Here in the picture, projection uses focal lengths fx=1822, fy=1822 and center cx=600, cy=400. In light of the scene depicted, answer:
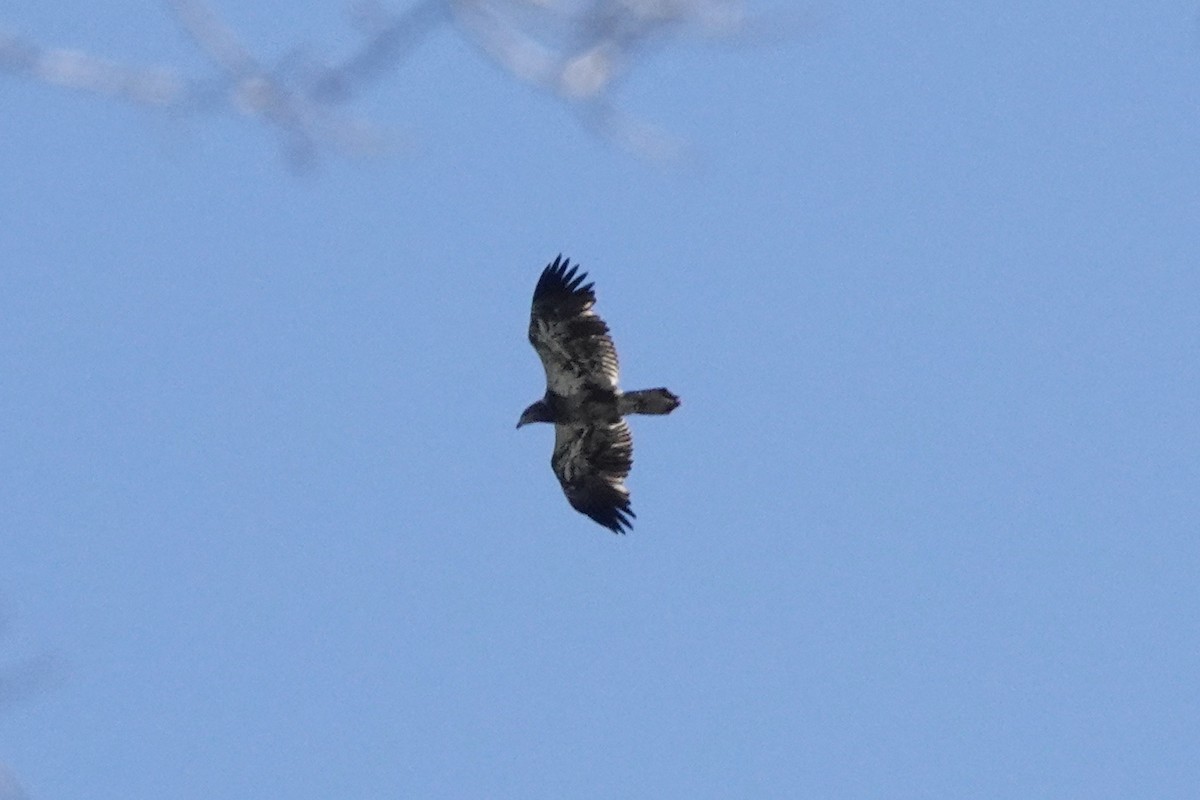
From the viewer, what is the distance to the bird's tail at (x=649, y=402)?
50.2 feet

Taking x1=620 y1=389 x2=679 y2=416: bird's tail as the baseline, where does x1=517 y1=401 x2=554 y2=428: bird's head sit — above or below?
below

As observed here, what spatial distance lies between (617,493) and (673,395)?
1366 mm

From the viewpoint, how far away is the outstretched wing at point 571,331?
15.6m

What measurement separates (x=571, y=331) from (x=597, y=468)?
1.37 meters

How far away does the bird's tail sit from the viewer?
15.3 metres

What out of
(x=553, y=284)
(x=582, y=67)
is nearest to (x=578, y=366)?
(x=553, y=284)

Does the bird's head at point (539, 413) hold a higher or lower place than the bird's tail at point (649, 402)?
lower

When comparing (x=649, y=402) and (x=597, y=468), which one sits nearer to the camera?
(x=649, y=402)

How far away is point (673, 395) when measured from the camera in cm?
1530

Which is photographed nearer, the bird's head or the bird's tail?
the bird's tail

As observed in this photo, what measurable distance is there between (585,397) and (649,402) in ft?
2.23

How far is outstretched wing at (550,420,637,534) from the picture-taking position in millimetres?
16062

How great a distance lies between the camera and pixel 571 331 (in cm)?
1559

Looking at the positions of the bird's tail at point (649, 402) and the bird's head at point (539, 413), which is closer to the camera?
the bird's tail at point (649, 402)
